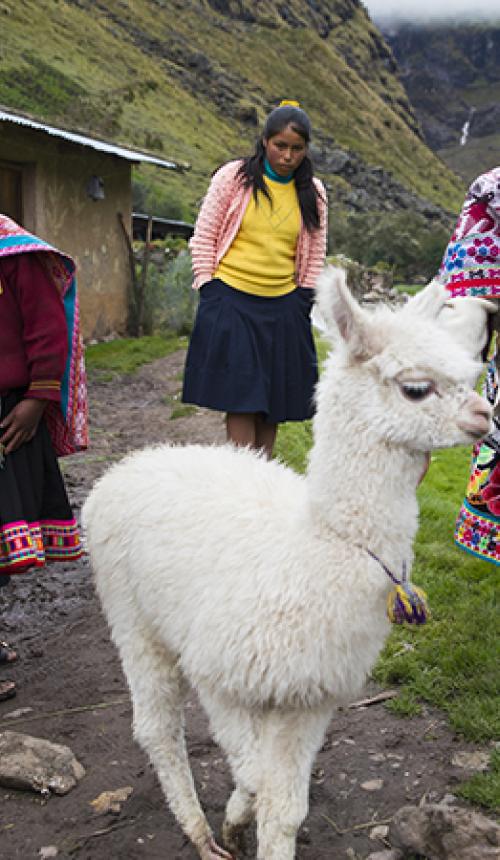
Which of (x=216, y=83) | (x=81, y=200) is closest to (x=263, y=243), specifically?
(x=81, y=200)

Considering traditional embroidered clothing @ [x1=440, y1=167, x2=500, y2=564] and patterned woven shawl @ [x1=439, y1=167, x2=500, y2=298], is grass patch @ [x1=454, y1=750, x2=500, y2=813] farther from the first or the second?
patterned woven shawl @ [x1=439, y1=167, x2=500, y2=298]

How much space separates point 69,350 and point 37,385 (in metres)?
0.25

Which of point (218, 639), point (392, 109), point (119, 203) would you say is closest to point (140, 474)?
point (218, 639)

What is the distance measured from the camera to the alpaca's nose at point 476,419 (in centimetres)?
179

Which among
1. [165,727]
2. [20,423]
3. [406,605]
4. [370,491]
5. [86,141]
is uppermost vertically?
[86,141]

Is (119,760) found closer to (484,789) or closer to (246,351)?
(484,789)

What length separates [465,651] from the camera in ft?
10.7

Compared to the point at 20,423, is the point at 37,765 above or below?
below

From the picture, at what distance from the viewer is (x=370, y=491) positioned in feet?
6.29

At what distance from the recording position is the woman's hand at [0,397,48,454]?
2758 millimetres

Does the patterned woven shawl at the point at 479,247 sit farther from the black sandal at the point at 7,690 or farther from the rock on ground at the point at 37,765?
the black sandal at the point at 7,690

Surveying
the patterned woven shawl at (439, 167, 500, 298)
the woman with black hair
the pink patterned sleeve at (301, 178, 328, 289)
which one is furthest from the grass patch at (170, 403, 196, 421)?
the patterned woven shawl at (439, 167, 500, 298)

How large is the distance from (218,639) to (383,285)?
2384cm

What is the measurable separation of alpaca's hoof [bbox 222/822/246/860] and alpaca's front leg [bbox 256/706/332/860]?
273mm
